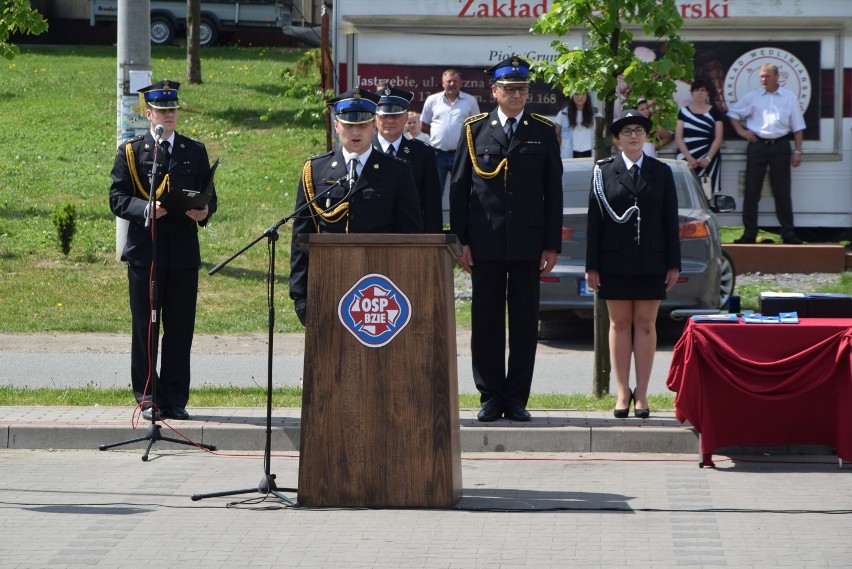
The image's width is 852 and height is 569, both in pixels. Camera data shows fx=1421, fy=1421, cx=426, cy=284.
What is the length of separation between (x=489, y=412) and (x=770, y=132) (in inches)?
333

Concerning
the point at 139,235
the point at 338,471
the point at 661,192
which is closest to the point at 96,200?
the point at 139,235

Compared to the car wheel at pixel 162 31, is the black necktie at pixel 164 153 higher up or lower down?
lower down

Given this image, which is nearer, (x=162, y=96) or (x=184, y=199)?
(x=184, y=199)

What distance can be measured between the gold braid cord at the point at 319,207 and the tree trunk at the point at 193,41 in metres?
20.3

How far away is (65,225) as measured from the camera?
16.2 m

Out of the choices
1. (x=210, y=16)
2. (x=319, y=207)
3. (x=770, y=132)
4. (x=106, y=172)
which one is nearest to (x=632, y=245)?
(x=319, y=207)

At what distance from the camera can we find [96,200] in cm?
1962

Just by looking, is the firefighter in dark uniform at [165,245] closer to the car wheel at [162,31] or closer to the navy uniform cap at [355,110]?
the navy uniform cap at [355,110]

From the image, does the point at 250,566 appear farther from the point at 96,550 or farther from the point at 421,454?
the point at 421,454

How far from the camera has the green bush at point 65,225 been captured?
1614cm

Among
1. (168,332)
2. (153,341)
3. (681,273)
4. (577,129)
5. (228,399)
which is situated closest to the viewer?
(153,341)

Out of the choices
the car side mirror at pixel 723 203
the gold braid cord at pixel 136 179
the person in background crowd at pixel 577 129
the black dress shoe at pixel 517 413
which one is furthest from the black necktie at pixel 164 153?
the person in background crowd at pixel 577 129

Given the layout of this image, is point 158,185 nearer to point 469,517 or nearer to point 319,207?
point 319,207

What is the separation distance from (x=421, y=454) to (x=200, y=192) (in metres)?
2.84
